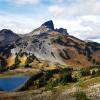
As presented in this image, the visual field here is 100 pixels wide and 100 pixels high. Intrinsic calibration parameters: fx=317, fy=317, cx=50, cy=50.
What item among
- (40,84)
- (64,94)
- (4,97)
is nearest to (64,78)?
(40,84)

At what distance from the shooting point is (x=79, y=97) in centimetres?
8281

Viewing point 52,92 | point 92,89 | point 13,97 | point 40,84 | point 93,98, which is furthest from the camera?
point 40,84

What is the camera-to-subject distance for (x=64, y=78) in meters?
A: 159

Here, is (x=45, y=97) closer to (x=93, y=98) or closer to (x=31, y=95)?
(x=31, y=95)

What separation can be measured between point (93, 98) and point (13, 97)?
29177 millimetres

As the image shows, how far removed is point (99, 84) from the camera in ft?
292

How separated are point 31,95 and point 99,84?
830 inches

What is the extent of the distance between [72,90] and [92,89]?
655 cm

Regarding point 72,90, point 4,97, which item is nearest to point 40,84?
point 4,97

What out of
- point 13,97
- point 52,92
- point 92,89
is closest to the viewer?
point 92,89

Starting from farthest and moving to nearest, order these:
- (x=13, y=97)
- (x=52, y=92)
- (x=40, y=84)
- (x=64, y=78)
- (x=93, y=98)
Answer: (x=40, y=84) → (x=64, y=78) → (x=13, y=97) → (x=52, y=92) → (x=93, y=98)

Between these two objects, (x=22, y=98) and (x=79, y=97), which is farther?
(x=22, y=98)

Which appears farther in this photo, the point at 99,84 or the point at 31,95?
the point at 31,95

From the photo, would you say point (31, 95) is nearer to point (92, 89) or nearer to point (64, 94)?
point (64, 94)
